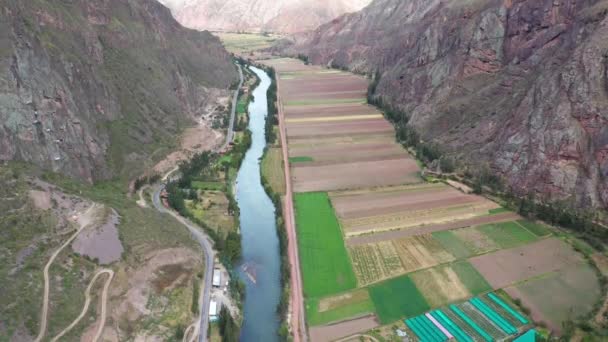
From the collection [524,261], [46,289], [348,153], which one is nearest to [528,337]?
[524,261]

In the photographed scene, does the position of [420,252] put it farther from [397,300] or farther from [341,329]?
[341,329]

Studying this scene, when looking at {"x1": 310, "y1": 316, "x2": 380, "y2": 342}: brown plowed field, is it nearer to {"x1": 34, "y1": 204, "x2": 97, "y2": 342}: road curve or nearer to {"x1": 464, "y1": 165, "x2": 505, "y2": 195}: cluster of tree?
{"x1": 34, "y1": 204, "x2": 97, "y2": 342}: road curve

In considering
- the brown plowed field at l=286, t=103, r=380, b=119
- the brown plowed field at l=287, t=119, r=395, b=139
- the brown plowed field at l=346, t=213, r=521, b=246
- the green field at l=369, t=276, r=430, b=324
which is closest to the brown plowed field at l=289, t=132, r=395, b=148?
the brown plowed field at l=287, t=119, r=395, b=139

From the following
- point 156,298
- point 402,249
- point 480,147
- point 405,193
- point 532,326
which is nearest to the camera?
point 532,326

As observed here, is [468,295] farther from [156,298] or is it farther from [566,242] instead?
[156,298]

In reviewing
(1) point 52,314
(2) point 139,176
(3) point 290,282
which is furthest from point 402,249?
(2) point 139,176

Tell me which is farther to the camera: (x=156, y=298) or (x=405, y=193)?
(x=405, y=193)
